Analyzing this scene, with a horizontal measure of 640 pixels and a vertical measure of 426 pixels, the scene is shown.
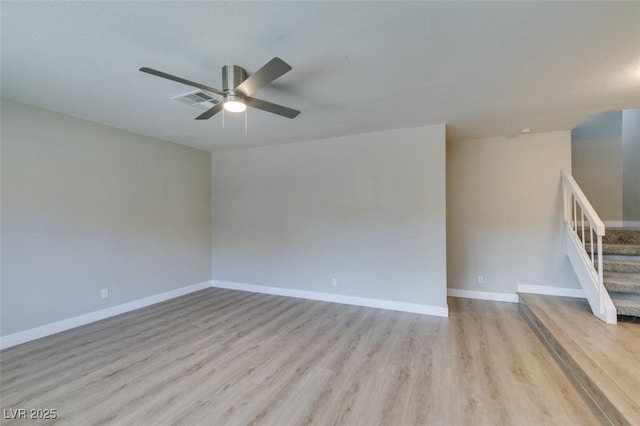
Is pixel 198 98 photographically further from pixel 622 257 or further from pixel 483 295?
pixel 622 257

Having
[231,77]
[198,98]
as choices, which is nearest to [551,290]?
[231,77]

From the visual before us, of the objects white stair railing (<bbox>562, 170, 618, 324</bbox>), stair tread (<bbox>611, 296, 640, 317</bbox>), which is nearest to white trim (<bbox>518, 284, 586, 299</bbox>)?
white stair railing (<bbox>562, 170, 618, 324</bbox>)

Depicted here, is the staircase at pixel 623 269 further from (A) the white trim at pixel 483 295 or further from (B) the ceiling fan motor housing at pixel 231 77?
(B) the ceiling fan motor housing at pixel 231 77

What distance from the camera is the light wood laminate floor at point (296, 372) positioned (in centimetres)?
194

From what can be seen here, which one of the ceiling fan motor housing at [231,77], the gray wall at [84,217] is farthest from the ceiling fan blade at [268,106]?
the gray wall at [84,217]

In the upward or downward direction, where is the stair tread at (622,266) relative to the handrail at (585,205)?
downward

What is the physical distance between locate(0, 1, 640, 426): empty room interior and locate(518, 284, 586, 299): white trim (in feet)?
0.07

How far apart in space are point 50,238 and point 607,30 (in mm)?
5323

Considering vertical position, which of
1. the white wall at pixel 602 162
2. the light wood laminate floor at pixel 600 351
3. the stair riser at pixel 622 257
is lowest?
the light wood laminate floor at pixel 600 351

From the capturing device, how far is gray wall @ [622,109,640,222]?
4.61 m

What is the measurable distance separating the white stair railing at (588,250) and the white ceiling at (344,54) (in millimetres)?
1058

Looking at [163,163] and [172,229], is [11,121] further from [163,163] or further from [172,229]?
[172,229]

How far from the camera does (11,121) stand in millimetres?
2936

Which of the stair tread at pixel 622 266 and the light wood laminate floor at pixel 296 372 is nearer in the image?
the light wood laminate floor at pixel 296 372
